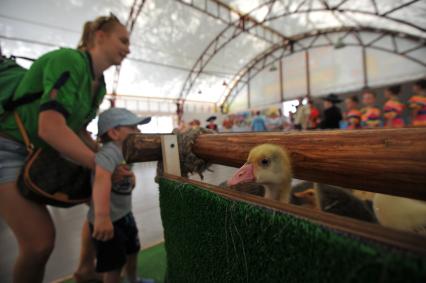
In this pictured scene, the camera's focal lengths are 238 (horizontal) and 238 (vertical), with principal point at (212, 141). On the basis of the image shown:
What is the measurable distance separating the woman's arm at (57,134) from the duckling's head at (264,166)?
20.2 inches

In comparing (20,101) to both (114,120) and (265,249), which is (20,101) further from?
(265,249)

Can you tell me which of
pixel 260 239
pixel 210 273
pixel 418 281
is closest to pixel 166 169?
pixel 210 273

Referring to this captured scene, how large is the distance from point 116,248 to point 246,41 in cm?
1052

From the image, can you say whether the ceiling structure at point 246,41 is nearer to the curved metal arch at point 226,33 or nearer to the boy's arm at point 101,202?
the curved metal arch at point 226,33

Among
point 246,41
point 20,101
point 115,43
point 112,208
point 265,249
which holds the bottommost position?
point 112,208

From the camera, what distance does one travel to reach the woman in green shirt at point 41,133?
0.74 meters

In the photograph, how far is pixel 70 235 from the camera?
83.4 inches

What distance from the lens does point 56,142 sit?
734mm

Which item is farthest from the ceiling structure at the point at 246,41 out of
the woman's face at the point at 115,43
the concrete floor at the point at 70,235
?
the woman's face at the point at 115,43

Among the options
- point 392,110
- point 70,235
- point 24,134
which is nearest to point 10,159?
point 24,134

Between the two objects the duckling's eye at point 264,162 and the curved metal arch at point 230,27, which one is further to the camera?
the curved metal arch at point 230,27

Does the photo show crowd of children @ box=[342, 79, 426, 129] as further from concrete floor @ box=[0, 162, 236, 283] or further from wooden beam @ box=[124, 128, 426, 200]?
wooden beam @ box=[124, 128, 426, 200]

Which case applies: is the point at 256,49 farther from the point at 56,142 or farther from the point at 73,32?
the point at 56,142

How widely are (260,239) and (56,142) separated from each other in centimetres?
71
